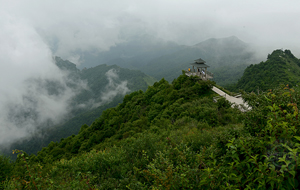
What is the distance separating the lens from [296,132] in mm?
3115

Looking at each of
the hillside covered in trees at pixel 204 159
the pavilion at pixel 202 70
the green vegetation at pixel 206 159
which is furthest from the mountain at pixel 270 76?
the green vegetation at pixel 206 159

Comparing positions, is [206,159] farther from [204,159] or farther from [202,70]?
[202,70]

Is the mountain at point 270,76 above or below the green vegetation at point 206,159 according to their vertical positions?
above

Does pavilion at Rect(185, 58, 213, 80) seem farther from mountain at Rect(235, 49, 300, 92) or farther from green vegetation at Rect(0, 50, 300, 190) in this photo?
mountain at Rect(235, 49, 300, 92)

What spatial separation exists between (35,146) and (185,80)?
578 ft

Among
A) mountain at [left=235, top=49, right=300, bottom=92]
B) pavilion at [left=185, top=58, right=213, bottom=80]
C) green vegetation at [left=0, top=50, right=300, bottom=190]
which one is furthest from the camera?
mountain at [left=235, top=49, right=300, bottom=92]

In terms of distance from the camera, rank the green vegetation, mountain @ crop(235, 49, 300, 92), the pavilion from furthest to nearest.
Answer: mountain @ crop(235, 49, 300, 92) → the pavilion → the green vegetation

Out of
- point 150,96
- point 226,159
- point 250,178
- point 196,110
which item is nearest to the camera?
point 250,178

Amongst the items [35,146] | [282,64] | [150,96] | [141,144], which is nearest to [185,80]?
[150,96]

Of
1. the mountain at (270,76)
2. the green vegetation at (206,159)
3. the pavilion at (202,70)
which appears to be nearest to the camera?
the green vegetation at (206,159)

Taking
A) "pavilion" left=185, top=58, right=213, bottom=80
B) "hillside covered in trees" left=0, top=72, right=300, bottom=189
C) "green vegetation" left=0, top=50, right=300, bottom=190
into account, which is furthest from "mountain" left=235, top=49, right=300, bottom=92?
"green vegetation" left=0, top=50, right=300, bottom=190

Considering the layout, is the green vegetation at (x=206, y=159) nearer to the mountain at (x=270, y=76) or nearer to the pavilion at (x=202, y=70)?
the pavilion at (x=202, y=70)

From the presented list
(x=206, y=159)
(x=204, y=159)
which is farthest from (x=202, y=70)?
(x=204, y=159)

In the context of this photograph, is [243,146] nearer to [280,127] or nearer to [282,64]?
[280,127]
